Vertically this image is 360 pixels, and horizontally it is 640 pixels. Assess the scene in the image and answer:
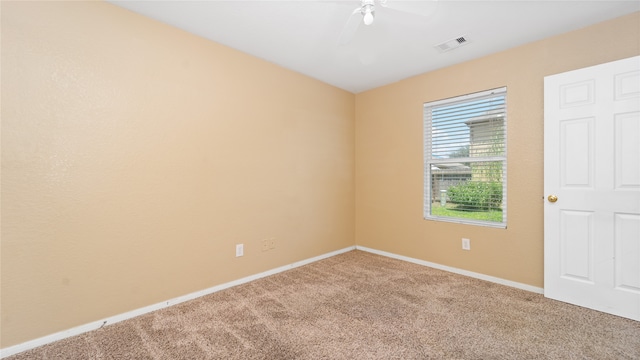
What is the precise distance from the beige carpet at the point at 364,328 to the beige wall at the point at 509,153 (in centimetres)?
45

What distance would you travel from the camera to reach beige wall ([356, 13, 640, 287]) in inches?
94.8

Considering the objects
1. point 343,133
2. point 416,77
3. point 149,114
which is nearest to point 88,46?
point 149,114

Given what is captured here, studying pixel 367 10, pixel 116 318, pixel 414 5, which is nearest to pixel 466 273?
pixel 414 5

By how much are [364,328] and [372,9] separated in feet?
7.14

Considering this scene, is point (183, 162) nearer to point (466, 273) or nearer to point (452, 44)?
point (452, 44)

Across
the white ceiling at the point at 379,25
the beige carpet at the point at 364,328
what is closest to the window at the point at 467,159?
the white ceiling at the point at 379,25

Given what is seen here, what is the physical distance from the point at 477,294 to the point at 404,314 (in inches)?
34.3

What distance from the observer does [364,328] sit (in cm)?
194

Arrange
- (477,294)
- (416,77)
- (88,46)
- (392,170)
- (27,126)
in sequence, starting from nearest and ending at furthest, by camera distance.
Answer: (27,126) < (88,46) < (477,294) < (416,77) < (392,170)

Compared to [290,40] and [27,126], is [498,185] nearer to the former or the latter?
[290,40]

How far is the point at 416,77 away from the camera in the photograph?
3395 mm

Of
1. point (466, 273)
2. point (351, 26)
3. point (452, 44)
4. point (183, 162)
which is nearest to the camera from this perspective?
point (351, 26)

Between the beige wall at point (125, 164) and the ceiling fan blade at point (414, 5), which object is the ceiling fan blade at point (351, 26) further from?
the beige wall at point (125, 164)

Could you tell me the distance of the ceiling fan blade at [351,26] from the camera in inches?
68.5
